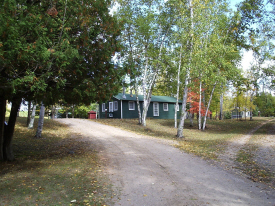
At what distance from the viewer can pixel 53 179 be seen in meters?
6.59

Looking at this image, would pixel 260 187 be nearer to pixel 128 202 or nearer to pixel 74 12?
pixel 128 202

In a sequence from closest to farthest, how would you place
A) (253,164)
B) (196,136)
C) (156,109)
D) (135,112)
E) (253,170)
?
(253,170), (253,164), (196,136), (135,112), (156,109)

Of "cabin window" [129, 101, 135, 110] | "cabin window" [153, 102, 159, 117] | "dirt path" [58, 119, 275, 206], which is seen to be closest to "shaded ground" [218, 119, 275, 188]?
"dirt path" [58, 119, 275, 206]

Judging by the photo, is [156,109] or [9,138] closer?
[9,138]

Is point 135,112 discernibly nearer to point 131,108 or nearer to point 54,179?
point 131,108

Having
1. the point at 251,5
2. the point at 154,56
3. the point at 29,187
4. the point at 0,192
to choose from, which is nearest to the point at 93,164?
the point at 29,187

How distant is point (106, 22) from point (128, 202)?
587 cm

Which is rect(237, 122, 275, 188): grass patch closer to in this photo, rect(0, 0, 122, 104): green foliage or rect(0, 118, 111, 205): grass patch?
rect(0, 118, 111, 205): grass patch

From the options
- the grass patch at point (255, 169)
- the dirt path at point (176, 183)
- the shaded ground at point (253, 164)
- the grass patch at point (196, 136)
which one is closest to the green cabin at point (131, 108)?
the grass patch at point (196, 136)

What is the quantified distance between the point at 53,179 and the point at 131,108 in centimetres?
2553

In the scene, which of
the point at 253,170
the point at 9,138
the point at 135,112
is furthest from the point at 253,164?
the point at 135,112

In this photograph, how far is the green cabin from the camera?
31.2 metres

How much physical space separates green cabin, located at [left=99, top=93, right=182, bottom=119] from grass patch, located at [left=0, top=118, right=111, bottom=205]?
19747 mm

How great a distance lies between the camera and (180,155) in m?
10.3
